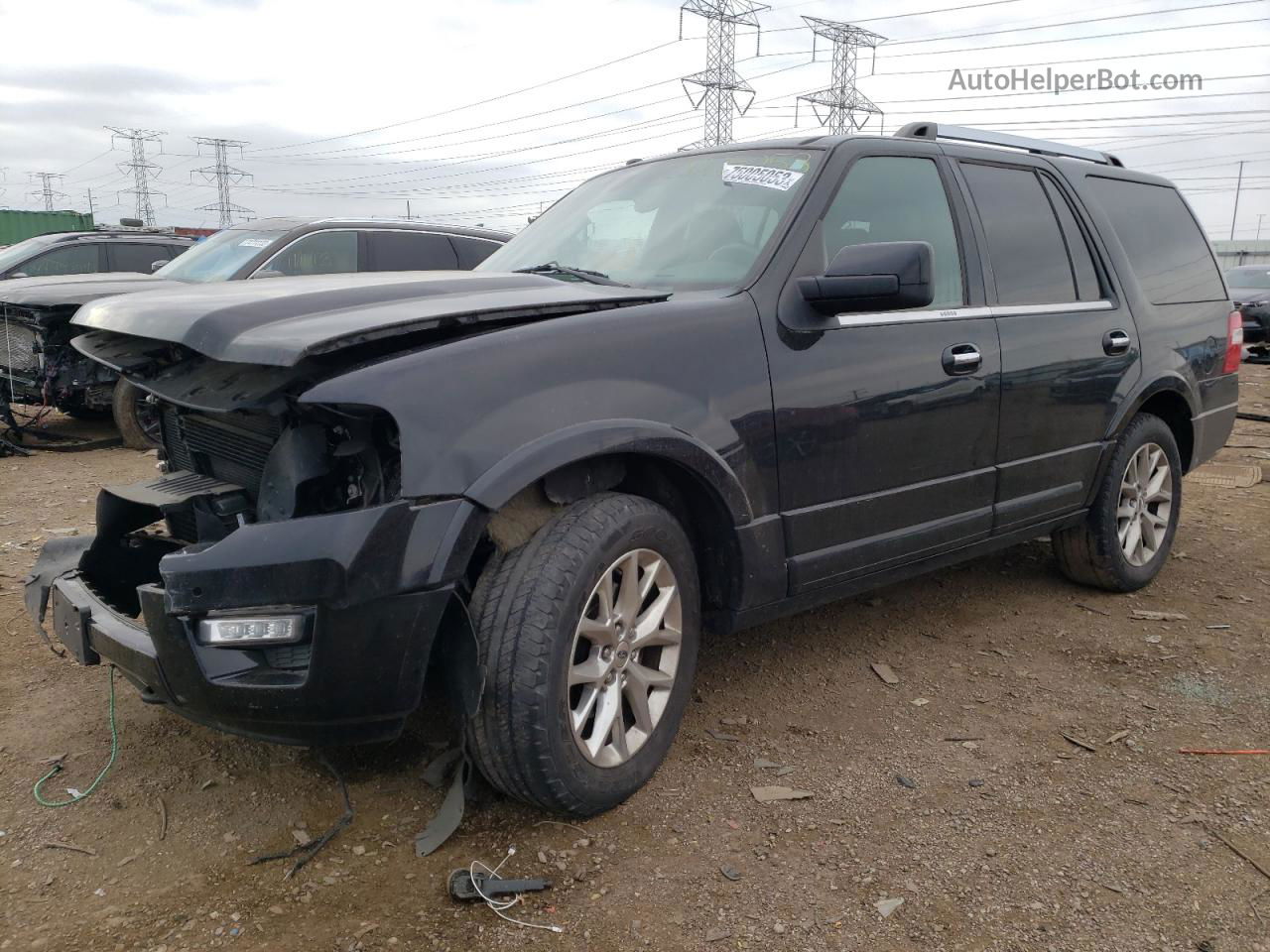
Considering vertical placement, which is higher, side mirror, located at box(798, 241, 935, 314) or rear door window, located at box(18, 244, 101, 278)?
rear door window, located at box(18, 244, 101, 278)

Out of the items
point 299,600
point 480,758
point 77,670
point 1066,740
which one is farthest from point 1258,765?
point 77,670

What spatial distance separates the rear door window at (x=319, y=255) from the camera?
756 cm

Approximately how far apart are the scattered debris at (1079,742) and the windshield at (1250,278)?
1754cm

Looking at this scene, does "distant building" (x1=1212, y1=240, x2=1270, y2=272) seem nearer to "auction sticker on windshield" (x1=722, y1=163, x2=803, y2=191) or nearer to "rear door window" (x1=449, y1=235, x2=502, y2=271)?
"rear door window" (x1=449, y1=235, x2=502, y2=271)

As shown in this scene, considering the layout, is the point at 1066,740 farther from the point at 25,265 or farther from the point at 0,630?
the point at 25,265

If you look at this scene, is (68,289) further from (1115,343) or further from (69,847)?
(1115,343)

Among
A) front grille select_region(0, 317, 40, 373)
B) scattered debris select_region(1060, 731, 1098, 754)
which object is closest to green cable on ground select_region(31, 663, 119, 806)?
scattered debris select_region(1060, 731, 1098, 754)

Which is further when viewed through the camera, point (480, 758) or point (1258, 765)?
point (1258, 765)

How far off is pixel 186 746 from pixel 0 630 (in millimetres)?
1442

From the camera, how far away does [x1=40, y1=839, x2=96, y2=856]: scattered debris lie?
2.45 m

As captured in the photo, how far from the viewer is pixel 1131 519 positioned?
446 centimetres

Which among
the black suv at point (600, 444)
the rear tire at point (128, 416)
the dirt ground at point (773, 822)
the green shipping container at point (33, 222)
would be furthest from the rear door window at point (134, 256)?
the green shipping container at point (33, 222)

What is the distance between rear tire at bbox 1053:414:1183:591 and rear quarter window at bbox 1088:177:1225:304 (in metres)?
0.62

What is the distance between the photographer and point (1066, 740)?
10.2ft
